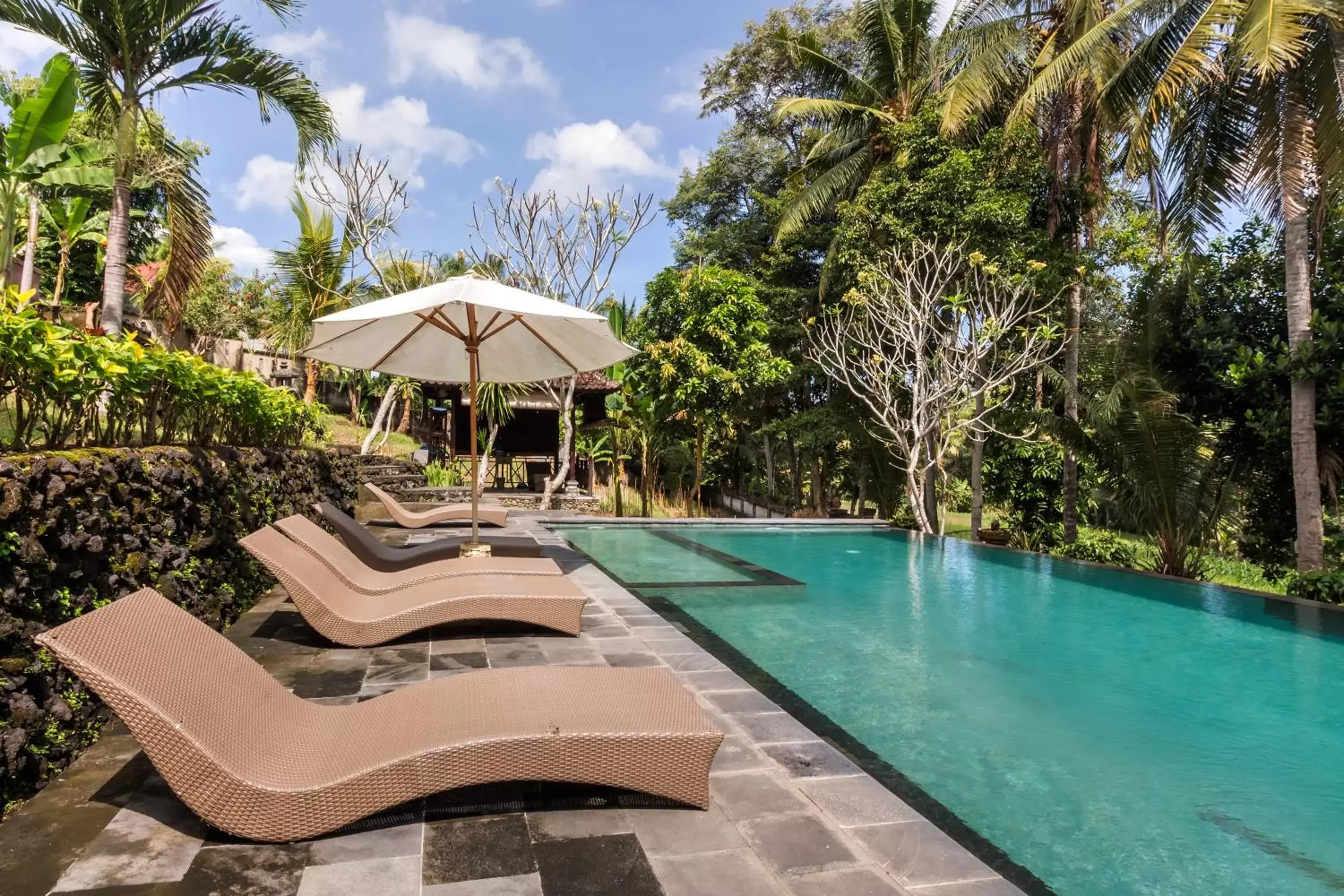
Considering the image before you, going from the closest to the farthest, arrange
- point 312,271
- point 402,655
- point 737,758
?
point 737,758, point 402,655, point 312,271

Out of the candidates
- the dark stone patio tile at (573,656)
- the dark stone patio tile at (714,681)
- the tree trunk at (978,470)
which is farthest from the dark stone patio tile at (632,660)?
the tree trunk at (978,470)

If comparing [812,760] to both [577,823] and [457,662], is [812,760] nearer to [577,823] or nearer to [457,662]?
[577,823]

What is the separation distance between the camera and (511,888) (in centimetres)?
→ 209

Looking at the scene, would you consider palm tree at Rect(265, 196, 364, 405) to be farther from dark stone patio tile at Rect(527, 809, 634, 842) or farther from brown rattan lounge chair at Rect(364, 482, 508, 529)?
dark stone patio tile at Rect(527, 809, 634, 842)

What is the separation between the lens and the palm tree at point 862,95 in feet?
55.5

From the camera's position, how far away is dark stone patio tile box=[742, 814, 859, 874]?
227 centimetres

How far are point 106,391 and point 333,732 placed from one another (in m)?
2.65

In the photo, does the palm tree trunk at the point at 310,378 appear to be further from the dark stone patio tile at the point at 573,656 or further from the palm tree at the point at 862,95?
the dark stone patio tile at the point at 573,656

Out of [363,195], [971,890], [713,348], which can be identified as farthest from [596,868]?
[363,195]

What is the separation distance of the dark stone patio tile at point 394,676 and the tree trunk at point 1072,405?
13114 millimetres

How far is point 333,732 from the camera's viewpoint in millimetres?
2705

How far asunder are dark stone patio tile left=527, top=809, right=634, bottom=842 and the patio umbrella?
3537 millimetres

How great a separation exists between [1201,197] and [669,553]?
9.73 metres

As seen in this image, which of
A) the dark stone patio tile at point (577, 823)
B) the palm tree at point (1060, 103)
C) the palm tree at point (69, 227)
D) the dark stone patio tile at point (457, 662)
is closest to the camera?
the dark stone patio tile at point (577, 823)
